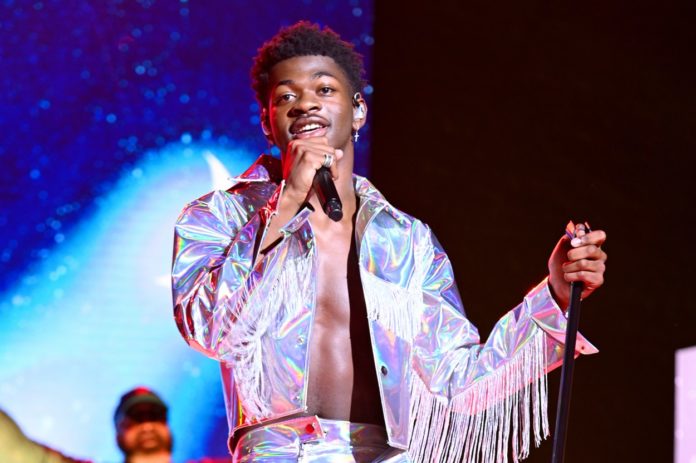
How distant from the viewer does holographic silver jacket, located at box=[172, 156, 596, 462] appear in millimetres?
1750

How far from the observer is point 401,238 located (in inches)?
84.9

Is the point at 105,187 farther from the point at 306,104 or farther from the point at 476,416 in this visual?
the point at 476,416

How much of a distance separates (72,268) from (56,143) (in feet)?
1.39

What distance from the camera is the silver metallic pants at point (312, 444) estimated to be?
1.74 m

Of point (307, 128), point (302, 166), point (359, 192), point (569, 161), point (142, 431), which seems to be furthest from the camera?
point (569, 161)

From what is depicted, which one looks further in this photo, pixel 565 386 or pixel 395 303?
pixel 395 303

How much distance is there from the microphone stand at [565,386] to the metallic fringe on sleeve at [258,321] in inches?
20.3

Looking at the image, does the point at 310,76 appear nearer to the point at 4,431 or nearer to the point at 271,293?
the point at 271,293

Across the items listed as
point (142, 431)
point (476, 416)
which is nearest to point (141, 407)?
point (142, 431)

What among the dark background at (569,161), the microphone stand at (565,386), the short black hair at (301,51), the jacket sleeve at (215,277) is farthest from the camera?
the dark background at (569,161)

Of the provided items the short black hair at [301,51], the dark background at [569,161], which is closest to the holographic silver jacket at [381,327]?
the short black hair at [301,51]

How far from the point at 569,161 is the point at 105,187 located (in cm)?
159

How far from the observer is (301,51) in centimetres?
215

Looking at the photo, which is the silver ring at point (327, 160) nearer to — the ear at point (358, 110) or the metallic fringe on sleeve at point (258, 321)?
the metallic fringe on sleeve at point (258, 321)
